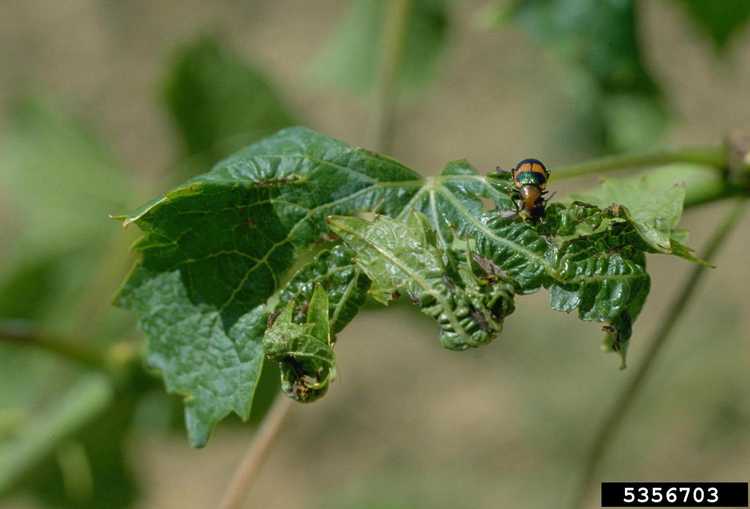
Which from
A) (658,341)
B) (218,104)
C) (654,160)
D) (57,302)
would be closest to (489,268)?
(654,160)

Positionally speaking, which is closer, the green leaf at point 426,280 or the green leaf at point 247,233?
the green leaf at point 426,280

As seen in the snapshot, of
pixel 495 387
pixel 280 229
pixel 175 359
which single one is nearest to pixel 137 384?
pixel 175 359

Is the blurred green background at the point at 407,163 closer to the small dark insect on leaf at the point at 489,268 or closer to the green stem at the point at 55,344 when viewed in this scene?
the green stem at the point at 55,344

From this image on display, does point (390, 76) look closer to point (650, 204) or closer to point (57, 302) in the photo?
point (650, 204)

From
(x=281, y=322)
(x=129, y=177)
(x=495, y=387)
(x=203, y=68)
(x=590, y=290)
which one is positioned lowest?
(x=495, y=387)

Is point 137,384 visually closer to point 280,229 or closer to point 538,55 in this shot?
point 280,229

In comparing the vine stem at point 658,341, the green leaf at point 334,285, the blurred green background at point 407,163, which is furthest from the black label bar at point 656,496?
the green leaf at point 334,285

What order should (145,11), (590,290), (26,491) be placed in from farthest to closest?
(145,11)
(26,491)
(590,290)
